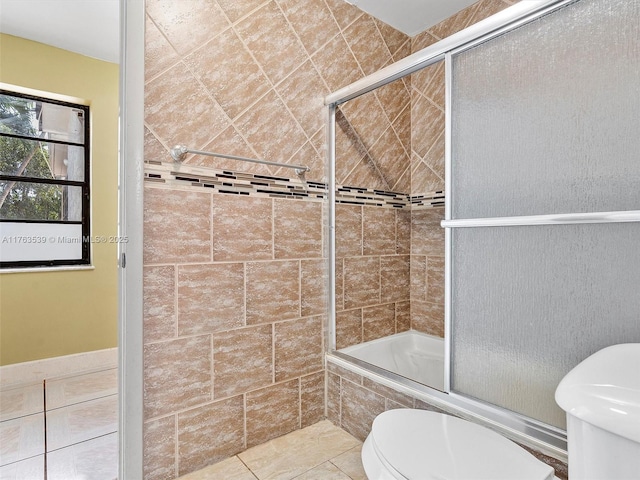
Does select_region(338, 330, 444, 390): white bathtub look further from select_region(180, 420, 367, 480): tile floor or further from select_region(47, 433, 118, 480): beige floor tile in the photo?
select_region(47, 433, 118, 480): beige floor tile

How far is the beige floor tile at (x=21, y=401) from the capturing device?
2.11m

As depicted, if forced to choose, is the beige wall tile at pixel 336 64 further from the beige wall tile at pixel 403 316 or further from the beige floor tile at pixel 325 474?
the beige floor tile at pixel 325 474

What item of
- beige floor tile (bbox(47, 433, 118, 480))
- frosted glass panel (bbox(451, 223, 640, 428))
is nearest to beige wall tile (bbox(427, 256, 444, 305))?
frosted glass panel (bbox(451, 223, 640, 428))

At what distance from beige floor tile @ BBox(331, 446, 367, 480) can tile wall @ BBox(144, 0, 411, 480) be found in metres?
0.29

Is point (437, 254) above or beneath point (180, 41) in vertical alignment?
beneath

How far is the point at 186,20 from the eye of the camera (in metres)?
1.45

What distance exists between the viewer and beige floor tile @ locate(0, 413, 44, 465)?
1.70 meters

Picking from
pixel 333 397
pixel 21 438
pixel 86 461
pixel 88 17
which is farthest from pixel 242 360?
pixel 88 17

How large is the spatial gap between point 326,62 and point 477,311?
1461 mm

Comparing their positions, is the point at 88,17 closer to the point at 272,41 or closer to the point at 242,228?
the point at 272,41

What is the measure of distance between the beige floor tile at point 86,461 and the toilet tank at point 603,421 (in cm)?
177

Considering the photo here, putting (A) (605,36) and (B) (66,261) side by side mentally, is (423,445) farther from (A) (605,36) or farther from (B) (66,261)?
(B) (66,261)

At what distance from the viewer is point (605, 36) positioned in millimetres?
990

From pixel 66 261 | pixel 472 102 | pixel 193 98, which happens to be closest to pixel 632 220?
pixel 472 102
